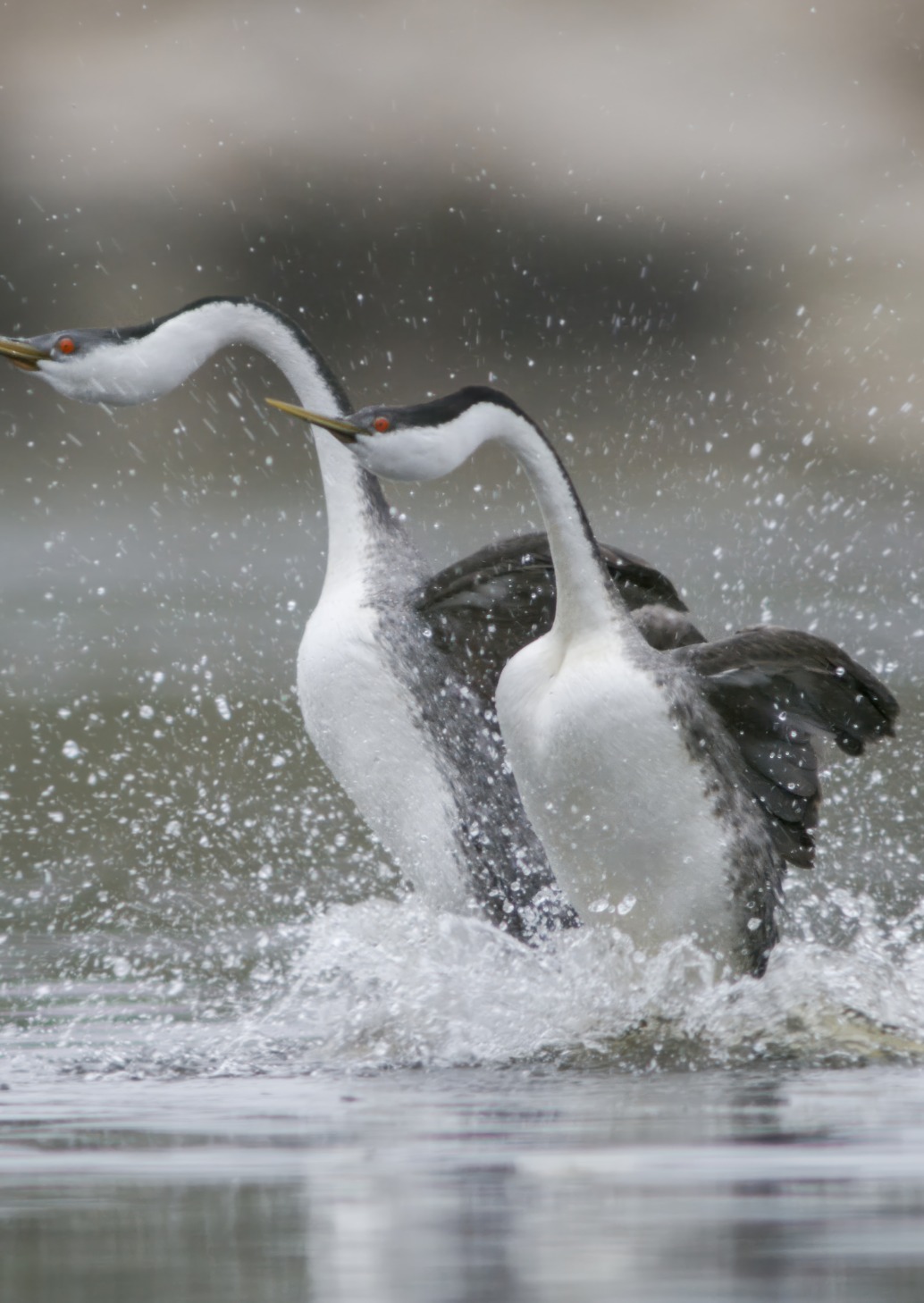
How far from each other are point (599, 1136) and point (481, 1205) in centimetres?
62

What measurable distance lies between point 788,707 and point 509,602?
91cm

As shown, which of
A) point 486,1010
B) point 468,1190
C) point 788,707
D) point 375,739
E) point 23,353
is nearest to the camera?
point 468,1190

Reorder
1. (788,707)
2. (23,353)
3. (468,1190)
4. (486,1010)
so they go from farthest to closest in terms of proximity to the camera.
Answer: (23,353) < (788,707) < (486,1010) < (468,1190)

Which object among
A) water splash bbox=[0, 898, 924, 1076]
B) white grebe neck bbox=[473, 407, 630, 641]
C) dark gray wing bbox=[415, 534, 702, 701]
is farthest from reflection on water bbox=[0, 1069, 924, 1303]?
dark gray wing bbox=[415, 534, 702, 701]

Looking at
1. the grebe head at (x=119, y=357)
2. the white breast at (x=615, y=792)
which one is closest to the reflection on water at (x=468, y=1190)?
the white breast at (x=615, y=792)

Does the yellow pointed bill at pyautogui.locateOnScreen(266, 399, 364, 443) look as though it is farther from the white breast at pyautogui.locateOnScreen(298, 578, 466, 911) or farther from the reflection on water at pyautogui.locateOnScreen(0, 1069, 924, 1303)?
the reflection on water at pyautogui.locateOnScreen(0, 1069, 924, 1303)

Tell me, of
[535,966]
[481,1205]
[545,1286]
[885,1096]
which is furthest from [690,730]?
[545,1286]

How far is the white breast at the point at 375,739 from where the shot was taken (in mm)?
5824

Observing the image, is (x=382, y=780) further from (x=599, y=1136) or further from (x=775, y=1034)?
(x=599, y=1136)

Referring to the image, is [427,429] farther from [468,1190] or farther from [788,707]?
[468,1190]

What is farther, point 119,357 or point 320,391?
point 320,391

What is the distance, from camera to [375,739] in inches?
231

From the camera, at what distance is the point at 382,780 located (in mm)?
5922

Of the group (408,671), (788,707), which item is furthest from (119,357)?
(788,707)
